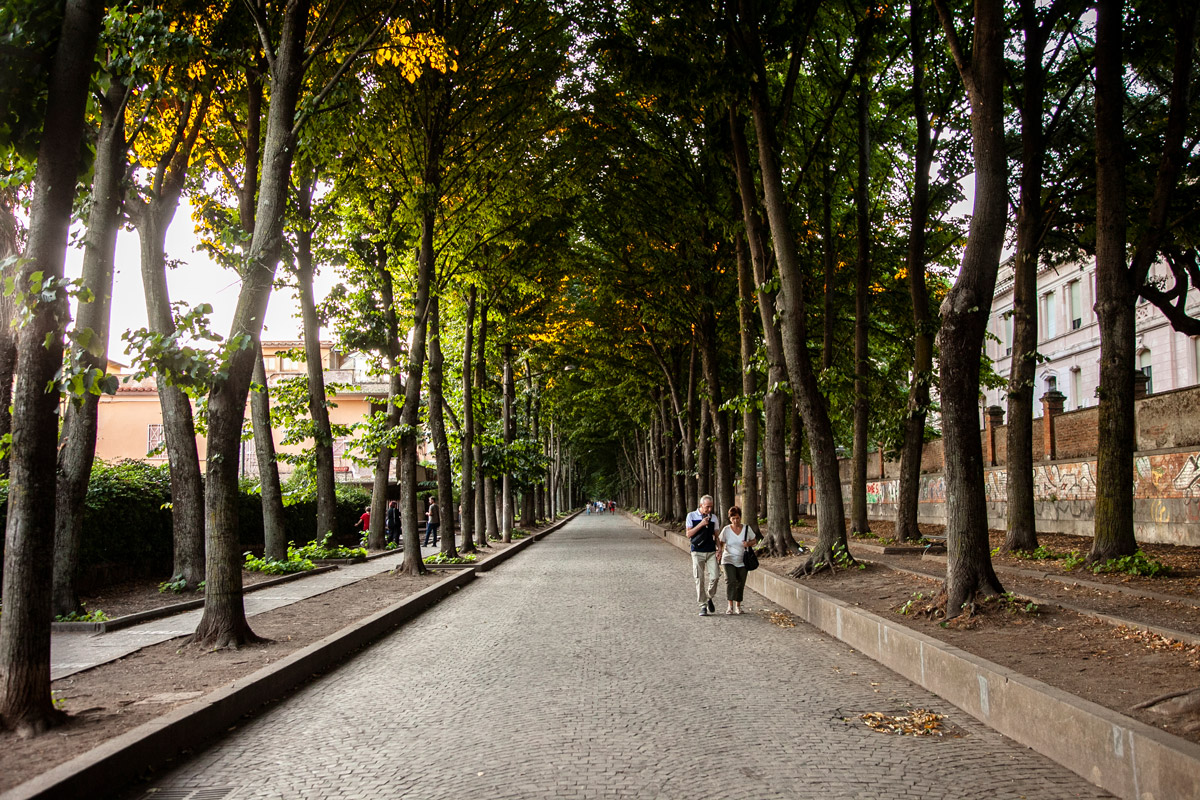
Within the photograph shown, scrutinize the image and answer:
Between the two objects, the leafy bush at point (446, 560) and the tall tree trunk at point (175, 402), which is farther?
the leafy bush at point (446, 560)

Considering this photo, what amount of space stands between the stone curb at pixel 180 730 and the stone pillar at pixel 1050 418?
63.1 ft

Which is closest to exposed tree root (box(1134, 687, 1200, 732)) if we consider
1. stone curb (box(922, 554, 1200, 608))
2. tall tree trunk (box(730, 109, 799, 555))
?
stone curb (box(922, 554, 1200, 608))

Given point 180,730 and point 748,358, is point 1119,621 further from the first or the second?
point 748,358

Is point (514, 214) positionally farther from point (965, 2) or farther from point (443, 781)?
point (443, 781)

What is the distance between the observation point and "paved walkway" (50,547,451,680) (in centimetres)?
813

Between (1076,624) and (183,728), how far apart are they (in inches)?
286

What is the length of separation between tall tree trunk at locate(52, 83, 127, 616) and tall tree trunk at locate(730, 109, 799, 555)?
9299 millimetres

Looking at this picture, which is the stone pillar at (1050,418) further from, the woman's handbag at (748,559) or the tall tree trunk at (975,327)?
the tall tree trunk at (975,327)

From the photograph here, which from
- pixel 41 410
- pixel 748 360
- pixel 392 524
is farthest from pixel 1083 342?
pixel 41 410

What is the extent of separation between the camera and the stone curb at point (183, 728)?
438 cm

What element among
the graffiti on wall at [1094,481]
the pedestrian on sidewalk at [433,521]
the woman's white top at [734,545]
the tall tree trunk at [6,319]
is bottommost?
the pedestrian on sidewalk at [433,521]

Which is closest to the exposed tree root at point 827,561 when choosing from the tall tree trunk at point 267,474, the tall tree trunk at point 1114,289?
the tall tree trunk at point 1114,289

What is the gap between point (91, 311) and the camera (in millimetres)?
10055

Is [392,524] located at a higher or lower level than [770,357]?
lower
